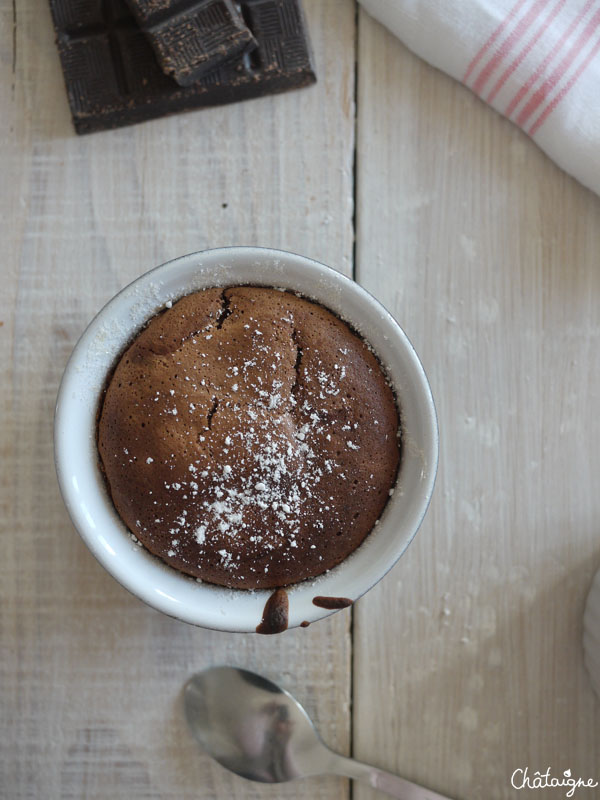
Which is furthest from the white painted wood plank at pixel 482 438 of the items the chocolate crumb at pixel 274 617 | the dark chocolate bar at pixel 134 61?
the chocolate crumb at pixel 274 617

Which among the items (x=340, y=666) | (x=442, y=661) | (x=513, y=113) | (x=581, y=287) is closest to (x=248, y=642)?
(x=340, y=666)

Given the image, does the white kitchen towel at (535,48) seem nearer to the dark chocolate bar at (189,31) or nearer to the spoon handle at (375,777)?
the dark chocolate bar at (189,31)

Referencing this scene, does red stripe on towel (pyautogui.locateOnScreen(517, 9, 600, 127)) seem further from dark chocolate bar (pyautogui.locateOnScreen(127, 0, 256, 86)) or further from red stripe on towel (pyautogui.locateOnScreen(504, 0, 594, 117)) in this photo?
dark chocolate bar (pyautogui.locateOnScreen(127, 0, 256, 86))

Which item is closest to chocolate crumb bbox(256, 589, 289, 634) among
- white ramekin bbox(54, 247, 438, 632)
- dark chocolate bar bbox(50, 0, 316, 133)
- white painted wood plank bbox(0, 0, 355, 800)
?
white ramekin bbox(54, 247, 438, 632)

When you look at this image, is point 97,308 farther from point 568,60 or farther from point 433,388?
point 568,60

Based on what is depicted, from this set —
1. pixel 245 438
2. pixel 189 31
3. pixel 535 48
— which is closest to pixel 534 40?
pixel 535 48
